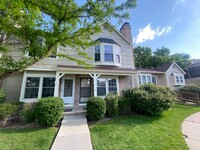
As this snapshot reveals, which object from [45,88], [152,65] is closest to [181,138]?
[45,88]

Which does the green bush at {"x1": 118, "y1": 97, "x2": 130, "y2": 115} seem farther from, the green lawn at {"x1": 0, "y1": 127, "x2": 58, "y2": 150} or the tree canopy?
the tree canopy

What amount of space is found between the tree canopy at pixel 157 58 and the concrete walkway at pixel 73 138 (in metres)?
30.5

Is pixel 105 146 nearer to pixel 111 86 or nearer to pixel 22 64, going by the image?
pixel 22 64

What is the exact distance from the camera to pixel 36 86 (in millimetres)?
7656

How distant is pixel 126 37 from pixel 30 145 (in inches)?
482

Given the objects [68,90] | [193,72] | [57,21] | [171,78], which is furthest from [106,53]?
[193,72]

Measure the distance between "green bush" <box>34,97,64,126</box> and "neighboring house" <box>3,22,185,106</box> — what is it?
6.21ft

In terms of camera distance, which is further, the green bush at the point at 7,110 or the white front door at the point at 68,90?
the white front door at the point at 68,90

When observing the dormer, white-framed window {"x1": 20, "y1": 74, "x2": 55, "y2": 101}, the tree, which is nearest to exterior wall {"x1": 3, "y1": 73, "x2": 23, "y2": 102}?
white-framed window {"x1": 20, "y1": 74, "x2": 55, "y2": 101}

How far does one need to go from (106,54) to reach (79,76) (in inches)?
135

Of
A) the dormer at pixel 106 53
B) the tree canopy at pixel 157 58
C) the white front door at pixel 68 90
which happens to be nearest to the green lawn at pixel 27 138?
the white front door at pixel 68 90

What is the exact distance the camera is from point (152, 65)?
30031mm

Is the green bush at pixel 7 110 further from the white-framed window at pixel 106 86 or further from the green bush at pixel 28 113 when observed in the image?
the white-framed window at pixel 106 86

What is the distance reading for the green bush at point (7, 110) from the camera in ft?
16.3
